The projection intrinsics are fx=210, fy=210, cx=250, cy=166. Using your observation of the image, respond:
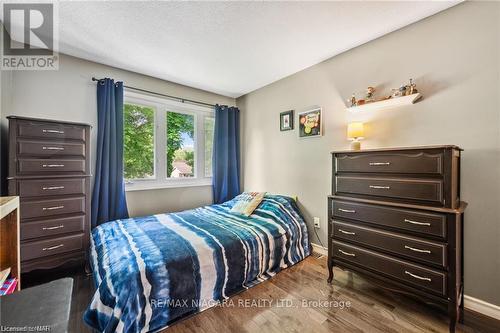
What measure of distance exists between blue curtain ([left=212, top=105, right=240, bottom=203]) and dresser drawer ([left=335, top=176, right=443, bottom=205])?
2052 mm

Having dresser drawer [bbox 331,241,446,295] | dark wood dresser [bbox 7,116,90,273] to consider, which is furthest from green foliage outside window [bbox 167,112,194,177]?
dresser drawer [bbox 331,241,446,295]

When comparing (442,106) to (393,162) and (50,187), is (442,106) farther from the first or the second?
(50,187)

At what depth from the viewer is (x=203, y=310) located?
169 cm

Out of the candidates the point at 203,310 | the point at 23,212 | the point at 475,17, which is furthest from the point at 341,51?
the point at 23,212

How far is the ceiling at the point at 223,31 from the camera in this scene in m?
1.73

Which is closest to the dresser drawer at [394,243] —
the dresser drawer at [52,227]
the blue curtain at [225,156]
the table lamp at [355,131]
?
the table lamp at [355,131]

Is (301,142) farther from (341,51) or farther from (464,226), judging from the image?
(464,226)

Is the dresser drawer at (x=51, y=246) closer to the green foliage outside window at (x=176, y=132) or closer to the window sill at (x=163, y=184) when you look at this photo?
the window sill at (x=163, y=184)

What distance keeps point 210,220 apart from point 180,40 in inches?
78.8

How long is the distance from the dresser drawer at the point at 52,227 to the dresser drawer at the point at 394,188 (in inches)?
101

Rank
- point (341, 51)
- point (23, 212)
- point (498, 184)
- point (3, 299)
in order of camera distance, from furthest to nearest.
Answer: point (341, 51) → point (23, 212) → point (498, 184) → point (3, 299)

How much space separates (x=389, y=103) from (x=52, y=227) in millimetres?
3388

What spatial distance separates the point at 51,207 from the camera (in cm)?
193

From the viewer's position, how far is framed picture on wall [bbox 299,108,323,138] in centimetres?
268
